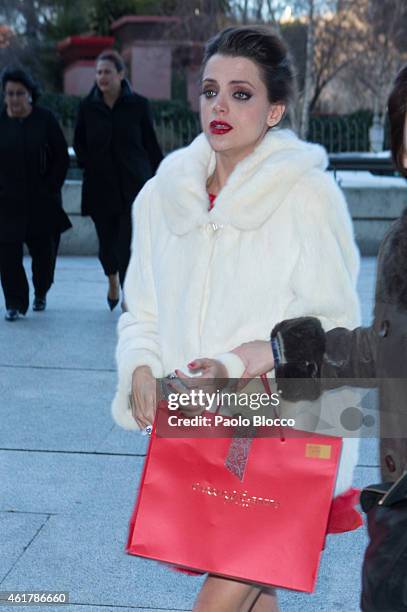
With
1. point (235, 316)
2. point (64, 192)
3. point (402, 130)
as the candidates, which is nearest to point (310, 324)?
point (235, 316)

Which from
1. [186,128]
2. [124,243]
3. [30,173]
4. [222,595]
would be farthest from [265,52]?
[186,128]

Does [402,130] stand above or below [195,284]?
above

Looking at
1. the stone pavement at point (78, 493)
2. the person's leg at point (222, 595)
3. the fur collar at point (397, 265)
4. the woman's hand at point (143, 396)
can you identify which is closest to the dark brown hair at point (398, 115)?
the fur collar at point (397, 265)

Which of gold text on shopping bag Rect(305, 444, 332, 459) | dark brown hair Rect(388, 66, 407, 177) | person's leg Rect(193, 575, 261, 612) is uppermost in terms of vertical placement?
dark brown hair Rect(388, 66, 407, 177)

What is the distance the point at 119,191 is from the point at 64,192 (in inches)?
167

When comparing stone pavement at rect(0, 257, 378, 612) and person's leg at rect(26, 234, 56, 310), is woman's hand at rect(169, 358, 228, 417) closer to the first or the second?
stone pavement at rect(0, 257, 378, 612)

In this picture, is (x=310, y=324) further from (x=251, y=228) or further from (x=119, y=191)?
(x=119, y=191)

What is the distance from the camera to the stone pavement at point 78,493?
4.21 meters

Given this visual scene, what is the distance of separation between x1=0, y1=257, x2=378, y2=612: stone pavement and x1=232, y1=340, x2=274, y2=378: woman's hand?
1630 mm

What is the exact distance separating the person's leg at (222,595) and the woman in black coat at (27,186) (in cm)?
702

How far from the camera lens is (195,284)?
9.57 ft

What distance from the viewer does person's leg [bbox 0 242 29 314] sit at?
9523 mm

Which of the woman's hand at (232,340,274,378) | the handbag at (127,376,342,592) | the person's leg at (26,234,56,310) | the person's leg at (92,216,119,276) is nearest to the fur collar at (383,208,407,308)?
the handbag at (127,376,342,592)

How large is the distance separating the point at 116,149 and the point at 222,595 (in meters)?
7.83
